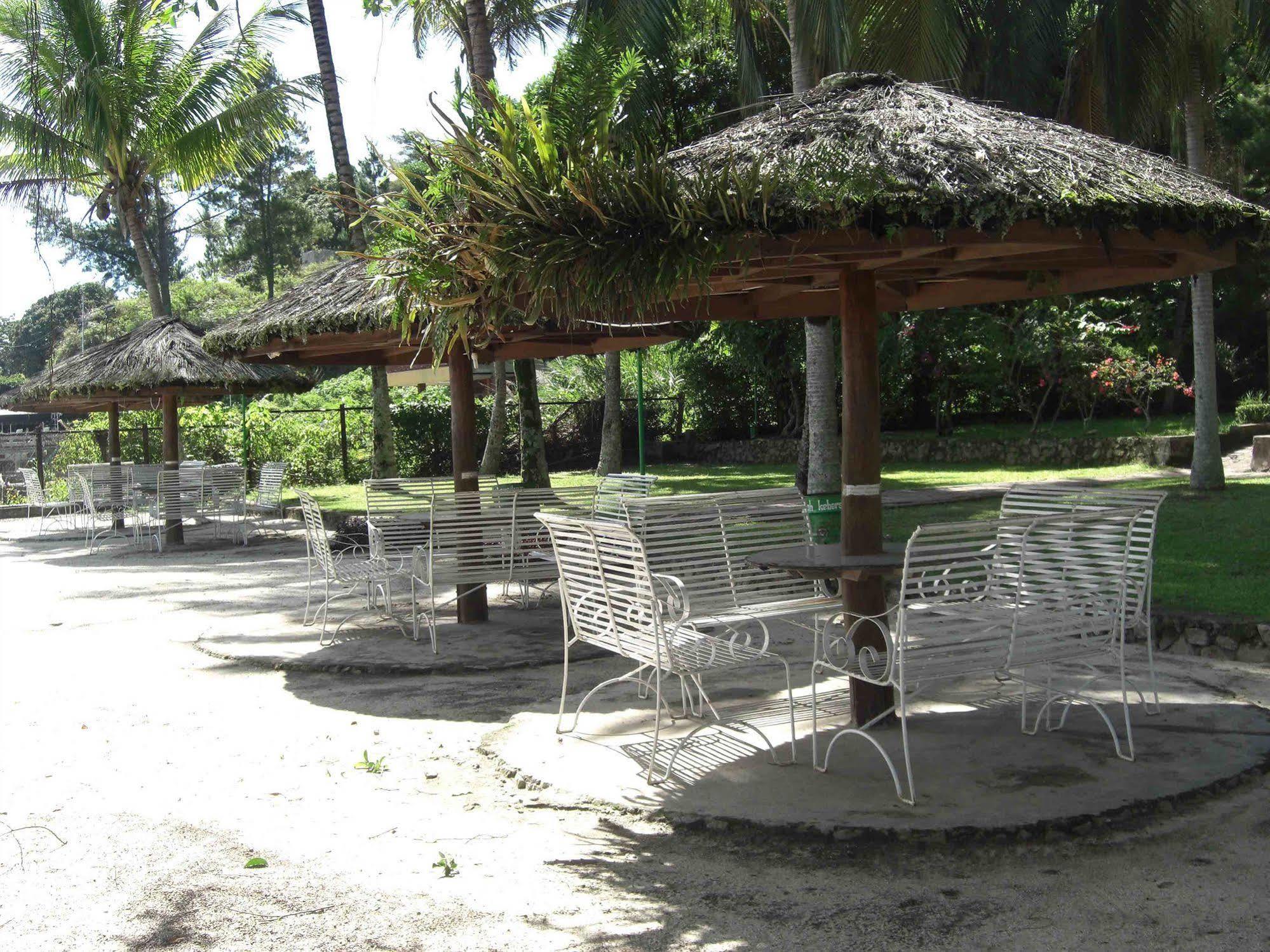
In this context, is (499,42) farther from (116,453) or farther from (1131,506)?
(1131,506)

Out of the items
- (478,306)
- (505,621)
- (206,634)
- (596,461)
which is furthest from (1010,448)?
(478,306)

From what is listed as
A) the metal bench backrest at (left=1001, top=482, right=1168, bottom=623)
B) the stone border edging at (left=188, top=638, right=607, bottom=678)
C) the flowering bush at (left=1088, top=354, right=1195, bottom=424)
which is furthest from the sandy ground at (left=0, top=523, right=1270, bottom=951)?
the flowering bush at (left=1088, top=354, right=1195, bottom=424)

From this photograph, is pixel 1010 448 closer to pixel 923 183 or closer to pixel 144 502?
pixel 144 502

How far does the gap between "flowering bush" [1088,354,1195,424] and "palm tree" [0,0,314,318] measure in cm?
1403

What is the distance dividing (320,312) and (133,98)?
1161 cm

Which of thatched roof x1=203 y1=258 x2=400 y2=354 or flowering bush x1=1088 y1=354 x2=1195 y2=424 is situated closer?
thatched roof x1=203 y1=258 x2=400 y2=354

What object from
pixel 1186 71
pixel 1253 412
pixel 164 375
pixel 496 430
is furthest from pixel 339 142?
pixel 1253 412

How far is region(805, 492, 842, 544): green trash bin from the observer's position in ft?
30.7

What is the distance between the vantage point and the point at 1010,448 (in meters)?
19.9

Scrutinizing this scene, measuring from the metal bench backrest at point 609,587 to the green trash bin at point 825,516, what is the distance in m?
4.02

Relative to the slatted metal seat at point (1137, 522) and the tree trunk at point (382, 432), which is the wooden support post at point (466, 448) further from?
the tree trunk at point (382, 432)

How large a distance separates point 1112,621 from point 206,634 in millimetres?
6693

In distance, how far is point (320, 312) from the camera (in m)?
8.45

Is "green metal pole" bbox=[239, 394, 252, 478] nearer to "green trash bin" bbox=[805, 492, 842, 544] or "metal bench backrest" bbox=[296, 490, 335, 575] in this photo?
"metal bench backrest" bbox=[296, 490, 335, 575]
